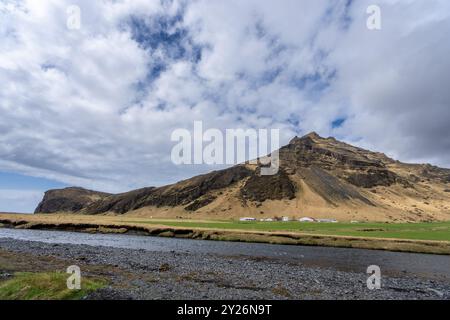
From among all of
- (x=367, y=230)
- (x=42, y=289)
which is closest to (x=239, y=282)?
(x=42, y=289)

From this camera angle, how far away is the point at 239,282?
28.5 m

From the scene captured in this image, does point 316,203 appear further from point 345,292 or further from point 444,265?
point 345,292

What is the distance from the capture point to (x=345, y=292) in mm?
26000

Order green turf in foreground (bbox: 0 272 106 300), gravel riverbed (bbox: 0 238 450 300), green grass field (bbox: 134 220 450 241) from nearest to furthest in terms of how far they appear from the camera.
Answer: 1. green turf in foreground (bbox: 0 272 106 300)
2. gravel riverbed (bbox: 0 238 450 300)
3. green grass field (bbox: 134 220 450 241)

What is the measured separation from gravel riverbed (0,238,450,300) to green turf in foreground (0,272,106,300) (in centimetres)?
102

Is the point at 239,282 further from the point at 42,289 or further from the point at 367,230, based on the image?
the point at 367,230

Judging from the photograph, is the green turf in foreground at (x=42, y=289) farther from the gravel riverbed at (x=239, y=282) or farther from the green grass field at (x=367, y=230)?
the green grass field at (x=367, y=230)

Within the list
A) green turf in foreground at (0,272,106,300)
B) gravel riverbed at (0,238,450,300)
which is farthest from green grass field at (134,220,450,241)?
green turf in foreground at (0,272,106,300)

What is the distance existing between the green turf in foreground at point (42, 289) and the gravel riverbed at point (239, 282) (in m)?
1.02

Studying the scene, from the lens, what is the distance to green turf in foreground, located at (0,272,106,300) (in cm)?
1950

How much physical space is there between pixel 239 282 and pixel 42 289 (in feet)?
46.8

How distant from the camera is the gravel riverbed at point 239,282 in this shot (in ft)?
76.4

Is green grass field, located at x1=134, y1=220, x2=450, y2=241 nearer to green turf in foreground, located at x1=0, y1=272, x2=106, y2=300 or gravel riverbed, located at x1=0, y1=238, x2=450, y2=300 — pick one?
gravel riverbed, located at x1=0, y1=238, x2=450, y2=300
